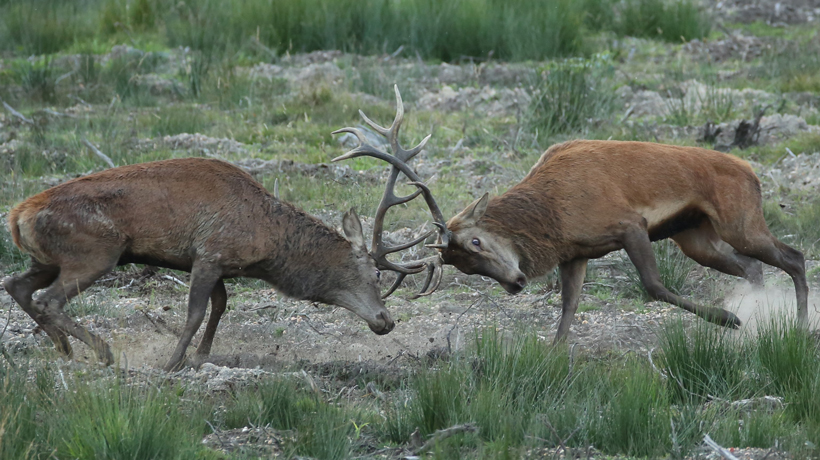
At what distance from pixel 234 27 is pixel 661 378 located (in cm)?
1266

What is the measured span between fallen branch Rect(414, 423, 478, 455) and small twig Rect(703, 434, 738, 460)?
3.53 feet

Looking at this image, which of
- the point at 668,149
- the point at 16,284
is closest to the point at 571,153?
the point at 668,149

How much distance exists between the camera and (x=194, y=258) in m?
6.48

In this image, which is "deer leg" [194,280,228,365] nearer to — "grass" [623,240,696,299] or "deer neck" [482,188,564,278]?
"deer neck" [482,188,564,278]

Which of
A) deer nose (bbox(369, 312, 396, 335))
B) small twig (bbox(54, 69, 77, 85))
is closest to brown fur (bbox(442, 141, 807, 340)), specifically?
deer nose (bbox(369, 312, 396, 335))

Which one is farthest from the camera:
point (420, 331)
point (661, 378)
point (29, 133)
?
point (29, 133)

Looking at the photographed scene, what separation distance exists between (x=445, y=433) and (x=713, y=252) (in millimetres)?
3758

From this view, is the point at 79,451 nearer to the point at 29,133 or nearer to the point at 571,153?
the point at 571,153

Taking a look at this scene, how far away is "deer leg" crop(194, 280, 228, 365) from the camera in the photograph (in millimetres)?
6727

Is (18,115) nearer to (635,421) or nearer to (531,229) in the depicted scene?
(531,229)

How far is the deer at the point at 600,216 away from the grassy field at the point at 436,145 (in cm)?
77

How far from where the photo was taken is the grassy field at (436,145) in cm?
469

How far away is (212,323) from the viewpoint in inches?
268

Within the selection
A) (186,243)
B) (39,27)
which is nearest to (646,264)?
(186,243)
